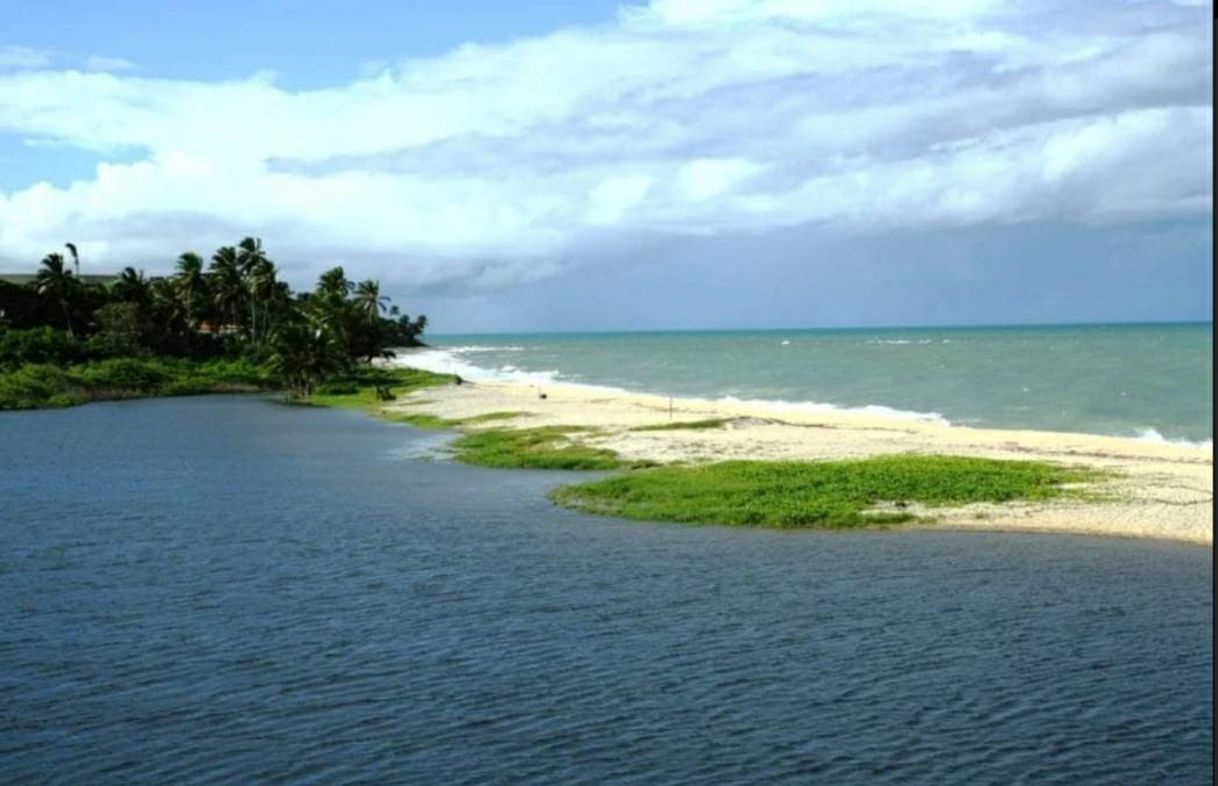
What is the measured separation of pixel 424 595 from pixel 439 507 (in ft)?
41.1

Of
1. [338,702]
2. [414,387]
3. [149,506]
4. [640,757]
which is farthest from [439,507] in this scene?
[414,387]

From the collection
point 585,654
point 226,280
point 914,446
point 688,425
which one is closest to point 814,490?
point 914,446

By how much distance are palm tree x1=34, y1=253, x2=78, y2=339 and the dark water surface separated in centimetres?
9611

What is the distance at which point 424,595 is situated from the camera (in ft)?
78.9

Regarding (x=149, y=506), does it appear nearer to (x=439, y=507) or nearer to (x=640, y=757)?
(x=439, y=507)

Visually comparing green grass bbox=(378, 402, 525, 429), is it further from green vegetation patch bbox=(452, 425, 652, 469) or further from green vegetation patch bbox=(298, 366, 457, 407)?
green vegetation patch bbox=(298, 366, 457, 407)

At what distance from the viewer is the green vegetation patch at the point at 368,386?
9725 cm

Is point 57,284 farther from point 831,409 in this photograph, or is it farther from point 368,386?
point 831,409

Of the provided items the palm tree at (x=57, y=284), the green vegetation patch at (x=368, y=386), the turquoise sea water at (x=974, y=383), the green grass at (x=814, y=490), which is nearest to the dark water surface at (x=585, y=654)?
the green grass at (x=814, y=490)

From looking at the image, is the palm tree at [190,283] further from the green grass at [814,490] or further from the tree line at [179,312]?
the green grass at [814,490]

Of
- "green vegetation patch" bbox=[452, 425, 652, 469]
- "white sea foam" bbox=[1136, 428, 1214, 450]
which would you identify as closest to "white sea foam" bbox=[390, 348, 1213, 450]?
"white sea foam" bbox=[1136, 428, 1214, 450]

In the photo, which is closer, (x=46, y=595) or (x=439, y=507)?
(x=46, y=595)

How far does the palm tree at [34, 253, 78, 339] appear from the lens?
122 m

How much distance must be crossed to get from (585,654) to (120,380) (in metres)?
96.4
